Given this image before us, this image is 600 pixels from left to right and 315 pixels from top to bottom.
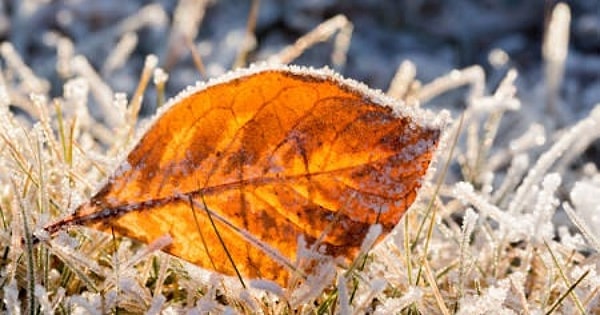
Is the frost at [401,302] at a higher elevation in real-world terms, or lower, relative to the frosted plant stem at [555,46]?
lower

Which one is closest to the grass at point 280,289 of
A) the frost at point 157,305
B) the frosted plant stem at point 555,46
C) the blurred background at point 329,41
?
the frost at point 157,305

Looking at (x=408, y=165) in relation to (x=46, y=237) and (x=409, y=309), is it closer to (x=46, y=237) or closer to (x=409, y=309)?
(x=409, y=309)

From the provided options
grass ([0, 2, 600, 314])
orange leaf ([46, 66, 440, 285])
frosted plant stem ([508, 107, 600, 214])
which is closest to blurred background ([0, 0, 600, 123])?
frosted plant stem ([508, 107, 600, 214])

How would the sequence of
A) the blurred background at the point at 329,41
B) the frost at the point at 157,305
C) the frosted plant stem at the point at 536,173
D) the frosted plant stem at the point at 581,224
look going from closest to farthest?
the frost at the point at 157,305 < the frosted plant stem at the point at 581,224 < the frosted plant stem at the point at 536,173 < the blurred background at the point at 329,41

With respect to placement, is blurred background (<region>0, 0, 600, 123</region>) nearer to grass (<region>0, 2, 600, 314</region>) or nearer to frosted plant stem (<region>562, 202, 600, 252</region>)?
grass (<region>0, 2, 600, 314</region>)

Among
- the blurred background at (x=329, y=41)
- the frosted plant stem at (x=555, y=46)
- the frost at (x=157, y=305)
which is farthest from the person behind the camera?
the blurred background at (x=329, y=41)

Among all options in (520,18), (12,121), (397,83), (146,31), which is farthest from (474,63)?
(12,121)

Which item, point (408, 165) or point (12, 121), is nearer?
point (408, 165)

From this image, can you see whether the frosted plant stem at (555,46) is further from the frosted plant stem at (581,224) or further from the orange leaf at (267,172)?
the orange leaf at (267,172)

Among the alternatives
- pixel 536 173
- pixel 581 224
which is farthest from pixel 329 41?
pixel 581 224
